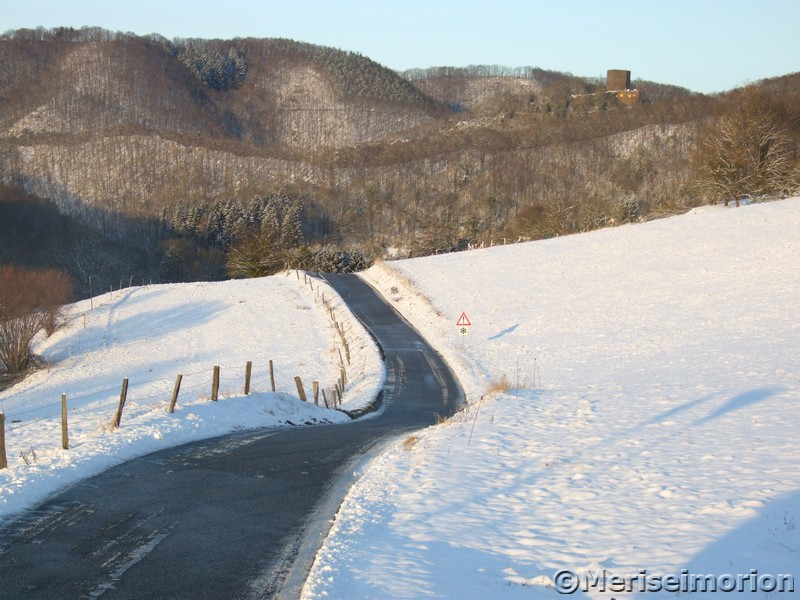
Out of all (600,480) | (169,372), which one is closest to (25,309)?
(169,372)

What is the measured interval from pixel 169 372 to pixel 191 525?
35.0 meters

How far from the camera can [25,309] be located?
55.7 m

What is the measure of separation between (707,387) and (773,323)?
15734mm

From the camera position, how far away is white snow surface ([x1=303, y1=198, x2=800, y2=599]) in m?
7.16

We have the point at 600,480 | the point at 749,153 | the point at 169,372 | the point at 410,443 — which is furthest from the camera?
the point at 749,153

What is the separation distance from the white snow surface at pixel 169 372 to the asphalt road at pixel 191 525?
850 mm

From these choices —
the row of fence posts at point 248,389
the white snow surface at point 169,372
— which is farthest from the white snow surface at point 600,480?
the row of fence posts at point 248,389

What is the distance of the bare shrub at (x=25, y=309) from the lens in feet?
175

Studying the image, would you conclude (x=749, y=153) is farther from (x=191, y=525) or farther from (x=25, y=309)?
(x=191, y=525)

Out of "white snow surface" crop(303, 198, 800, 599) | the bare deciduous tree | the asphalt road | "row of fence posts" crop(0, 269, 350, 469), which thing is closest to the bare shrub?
"row of fence posts" crop(0, 269, 350, 469)

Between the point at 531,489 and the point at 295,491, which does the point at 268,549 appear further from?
the point at 531,489

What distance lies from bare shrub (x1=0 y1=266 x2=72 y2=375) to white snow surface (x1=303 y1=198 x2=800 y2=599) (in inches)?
1473

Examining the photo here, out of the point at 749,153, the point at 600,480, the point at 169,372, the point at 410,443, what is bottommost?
the point at 169,372

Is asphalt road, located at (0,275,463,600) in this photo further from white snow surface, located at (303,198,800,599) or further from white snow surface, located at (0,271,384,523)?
white snow surface, located at (0,271,384,523)
